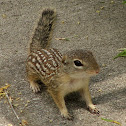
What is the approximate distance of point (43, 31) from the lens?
12.4 feet

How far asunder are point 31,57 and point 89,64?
3.25ft

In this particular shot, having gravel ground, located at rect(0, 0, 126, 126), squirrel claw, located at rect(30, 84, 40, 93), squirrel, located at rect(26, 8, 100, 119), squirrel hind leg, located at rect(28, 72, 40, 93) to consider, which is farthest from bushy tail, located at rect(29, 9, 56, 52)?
squirrel claw, located at rect(30, 84, 40, 93)

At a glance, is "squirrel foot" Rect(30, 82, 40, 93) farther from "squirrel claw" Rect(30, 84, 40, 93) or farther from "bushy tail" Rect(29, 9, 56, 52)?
"bushy tail" Rect(29, 9, 56, 52)

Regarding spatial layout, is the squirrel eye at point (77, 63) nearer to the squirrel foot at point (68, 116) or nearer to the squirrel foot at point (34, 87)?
the squirrel foot at point (68, 116)

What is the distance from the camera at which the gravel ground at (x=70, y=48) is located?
9.42 ft

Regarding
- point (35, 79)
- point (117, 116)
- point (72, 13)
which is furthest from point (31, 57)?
point (72, 13)

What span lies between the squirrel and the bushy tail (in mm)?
13

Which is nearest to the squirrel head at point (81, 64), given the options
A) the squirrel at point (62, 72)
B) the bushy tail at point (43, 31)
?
the squirrel at point (62, 72)

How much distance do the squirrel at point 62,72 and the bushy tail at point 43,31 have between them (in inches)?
0.5

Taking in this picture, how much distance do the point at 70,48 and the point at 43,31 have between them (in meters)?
0.52

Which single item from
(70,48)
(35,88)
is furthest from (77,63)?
(70,48)

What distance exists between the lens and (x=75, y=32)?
445cm

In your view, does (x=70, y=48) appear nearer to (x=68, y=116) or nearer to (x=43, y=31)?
(x=43, y=31)

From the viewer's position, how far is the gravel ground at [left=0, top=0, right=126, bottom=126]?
2.87 m
